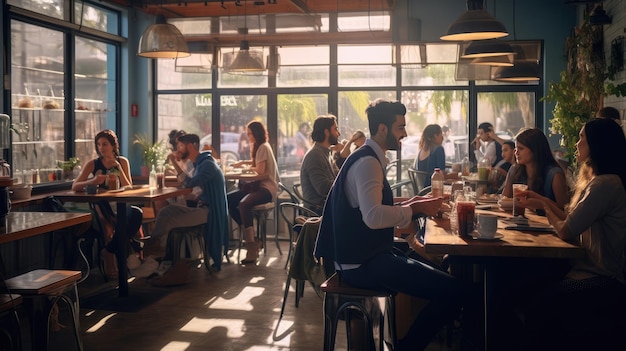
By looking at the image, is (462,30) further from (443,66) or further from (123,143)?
(123,143)

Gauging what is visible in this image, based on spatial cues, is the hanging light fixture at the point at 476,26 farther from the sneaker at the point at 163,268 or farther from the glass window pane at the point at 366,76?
the glass window pane at the point at 366,76

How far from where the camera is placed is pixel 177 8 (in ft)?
28.9

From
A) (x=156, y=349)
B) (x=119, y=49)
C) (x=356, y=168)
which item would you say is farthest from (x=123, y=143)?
(x=356, y=168)

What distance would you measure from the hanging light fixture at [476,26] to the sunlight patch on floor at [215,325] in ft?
8.37

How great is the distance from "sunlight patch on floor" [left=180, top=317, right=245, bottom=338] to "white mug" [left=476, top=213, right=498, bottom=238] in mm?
2106

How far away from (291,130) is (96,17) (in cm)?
294

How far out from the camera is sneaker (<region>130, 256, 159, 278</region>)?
22.4 feet

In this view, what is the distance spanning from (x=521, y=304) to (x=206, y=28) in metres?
7.07

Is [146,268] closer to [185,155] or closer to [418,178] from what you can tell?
[185,155]

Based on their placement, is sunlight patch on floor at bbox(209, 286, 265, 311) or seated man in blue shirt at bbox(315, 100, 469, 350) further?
sunlight patch on floor at bbox(209, 286, 265, 311)

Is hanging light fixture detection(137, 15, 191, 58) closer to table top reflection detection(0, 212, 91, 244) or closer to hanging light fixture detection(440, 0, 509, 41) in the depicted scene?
table top reflection detection(0, 212, 91, 244)

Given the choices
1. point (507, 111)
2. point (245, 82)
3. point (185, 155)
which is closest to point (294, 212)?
point (185, 155)

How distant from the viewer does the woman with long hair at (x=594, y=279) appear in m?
3.15

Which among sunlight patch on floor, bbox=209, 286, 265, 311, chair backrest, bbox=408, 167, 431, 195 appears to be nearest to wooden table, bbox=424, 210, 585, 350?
sunlight patch on floor, bbox=209, 286, 265, 311
